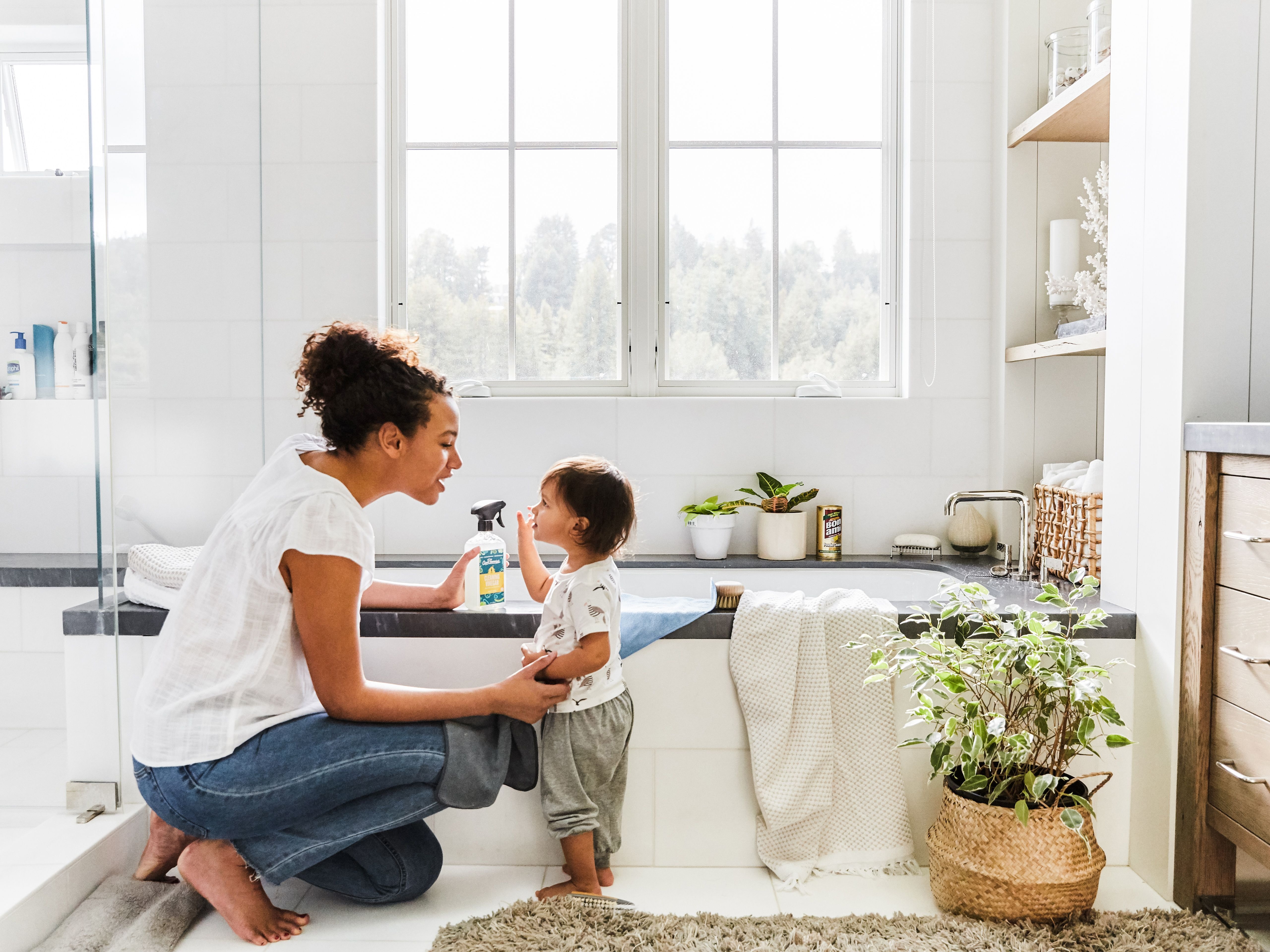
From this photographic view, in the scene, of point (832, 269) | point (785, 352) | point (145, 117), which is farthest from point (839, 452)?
point (145, 117)

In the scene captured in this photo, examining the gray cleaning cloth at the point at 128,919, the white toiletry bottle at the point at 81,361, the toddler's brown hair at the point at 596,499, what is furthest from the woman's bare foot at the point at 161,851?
the toddler's brown hair at the point at 596,499

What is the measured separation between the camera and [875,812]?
1722 mm

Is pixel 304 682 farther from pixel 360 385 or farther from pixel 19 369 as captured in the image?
pixel 19 369

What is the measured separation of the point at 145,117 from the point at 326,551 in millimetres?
1052

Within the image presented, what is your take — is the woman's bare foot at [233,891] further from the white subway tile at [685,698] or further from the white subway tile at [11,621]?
the white subway tile at [685,698]

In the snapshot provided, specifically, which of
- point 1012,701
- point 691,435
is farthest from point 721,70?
point 1012,701

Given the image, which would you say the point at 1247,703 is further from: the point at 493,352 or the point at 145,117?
the point at 145,117

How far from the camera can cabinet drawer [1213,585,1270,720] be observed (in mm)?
1413

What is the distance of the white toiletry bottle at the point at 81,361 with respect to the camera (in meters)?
1.51

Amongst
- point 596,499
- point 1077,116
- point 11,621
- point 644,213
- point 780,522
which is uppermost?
point 1077,116

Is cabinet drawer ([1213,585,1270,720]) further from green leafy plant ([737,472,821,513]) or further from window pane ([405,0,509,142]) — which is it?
window pane ([405,0,509,142])

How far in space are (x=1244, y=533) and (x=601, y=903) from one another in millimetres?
1219

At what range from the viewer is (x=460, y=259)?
8.82 feet

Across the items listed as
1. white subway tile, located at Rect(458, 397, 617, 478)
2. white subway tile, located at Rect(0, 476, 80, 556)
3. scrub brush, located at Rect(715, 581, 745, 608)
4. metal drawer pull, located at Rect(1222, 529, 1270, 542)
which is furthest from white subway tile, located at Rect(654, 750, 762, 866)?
white subway tile, located at Rect(0, 476, 80, 556)
